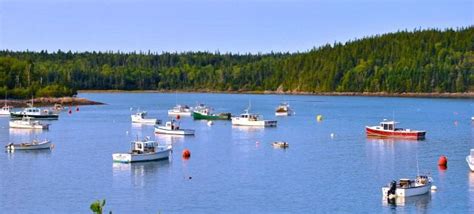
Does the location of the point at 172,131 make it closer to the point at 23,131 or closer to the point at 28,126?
the point at 23,131

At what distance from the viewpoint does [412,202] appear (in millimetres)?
53625

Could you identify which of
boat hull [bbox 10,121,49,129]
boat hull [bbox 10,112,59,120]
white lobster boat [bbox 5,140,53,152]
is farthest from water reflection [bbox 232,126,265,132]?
white lobster boat [bbox 5,140,53,152]

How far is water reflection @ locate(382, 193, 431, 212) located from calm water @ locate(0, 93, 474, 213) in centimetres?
13

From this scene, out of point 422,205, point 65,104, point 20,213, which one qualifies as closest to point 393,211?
point 422,205

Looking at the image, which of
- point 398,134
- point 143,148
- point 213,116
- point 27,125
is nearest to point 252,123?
point 213,116

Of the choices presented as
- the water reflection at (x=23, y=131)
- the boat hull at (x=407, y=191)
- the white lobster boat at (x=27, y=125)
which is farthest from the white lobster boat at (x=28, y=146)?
the boat hull at (x=407, y=191)

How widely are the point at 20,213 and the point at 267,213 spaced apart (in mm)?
13223

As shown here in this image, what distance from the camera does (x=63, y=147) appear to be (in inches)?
3474

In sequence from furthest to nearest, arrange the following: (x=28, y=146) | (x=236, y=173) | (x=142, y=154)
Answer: (x=28, y=146) → (x=142, y=154) → (x=236, y=173)

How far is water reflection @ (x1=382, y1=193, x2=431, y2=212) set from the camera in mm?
52594

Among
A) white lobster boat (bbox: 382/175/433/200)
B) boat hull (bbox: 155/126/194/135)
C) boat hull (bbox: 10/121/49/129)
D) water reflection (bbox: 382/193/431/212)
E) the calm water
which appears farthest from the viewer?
boat hull (bbox: 10/121/49/129)

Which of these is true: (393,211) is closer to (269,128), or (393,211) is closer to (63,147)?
(63,147)

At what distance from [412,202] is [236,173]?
17.0m

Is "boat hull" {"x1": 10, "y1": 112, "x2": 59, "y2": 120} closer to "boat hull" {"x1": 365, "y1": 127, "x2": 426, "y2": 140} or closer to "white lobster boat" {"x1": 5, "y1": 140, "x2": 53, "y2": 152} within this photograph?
"white lobster boat" {"x1": 5, "y1": 140, "x2": 53, "y2": 152}
